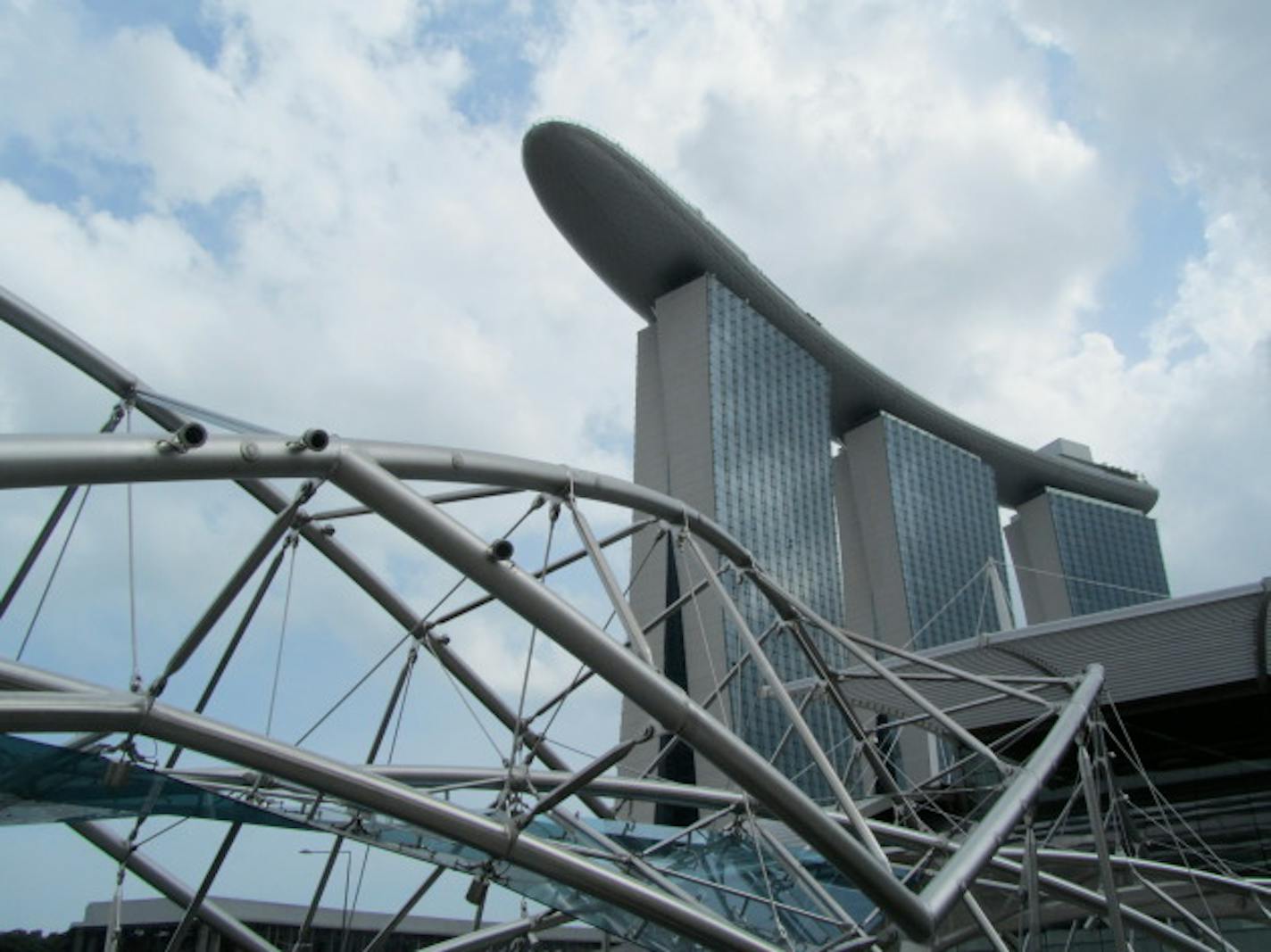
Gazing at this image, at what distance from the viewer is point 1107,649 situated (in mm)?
44125

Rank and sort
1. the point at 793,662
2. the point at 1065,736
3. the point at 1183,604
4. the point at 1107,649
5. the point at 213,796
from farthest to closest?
the point at 793,662
the point at 1107,649
the point at 1183,604
the point at 1065,736
the point at 213,796

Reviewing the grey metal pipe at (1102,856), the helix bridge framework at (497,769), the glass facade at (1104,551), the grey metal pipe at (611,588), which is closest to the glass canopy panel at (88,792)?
the helix bridge framework at (497,769)

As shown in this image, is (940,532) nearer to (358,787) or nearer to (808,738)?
(808,738)

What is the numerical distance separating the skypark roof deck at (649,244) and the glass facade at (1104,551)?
29730 millimetres

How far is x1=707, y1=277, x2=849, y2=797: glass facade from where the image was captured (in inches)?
3506

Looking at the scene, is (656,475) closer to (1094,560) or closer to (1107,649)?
(1107,649)

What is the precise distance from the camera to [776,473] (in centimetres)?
9800

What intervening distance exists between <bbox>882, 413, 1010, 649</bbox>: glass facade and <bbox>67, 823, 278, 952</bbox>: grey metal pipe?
95.2m

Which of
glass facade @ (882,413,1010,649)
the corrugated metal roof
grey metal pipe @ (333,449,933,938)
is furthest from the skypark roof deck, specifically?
grey metal pipe @ (333,449,933,938)

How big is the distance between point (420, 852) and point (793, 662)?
2832 inches

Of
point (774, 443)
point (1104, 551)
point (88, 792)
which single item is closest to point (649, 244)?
point (774, 443)

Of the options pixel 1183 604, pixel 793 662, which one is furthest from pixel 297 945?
pixel 793 662

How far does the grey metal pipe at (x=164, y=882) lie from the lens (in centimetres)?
1981

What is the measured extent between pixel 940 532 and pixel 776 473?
29485 millimetres
